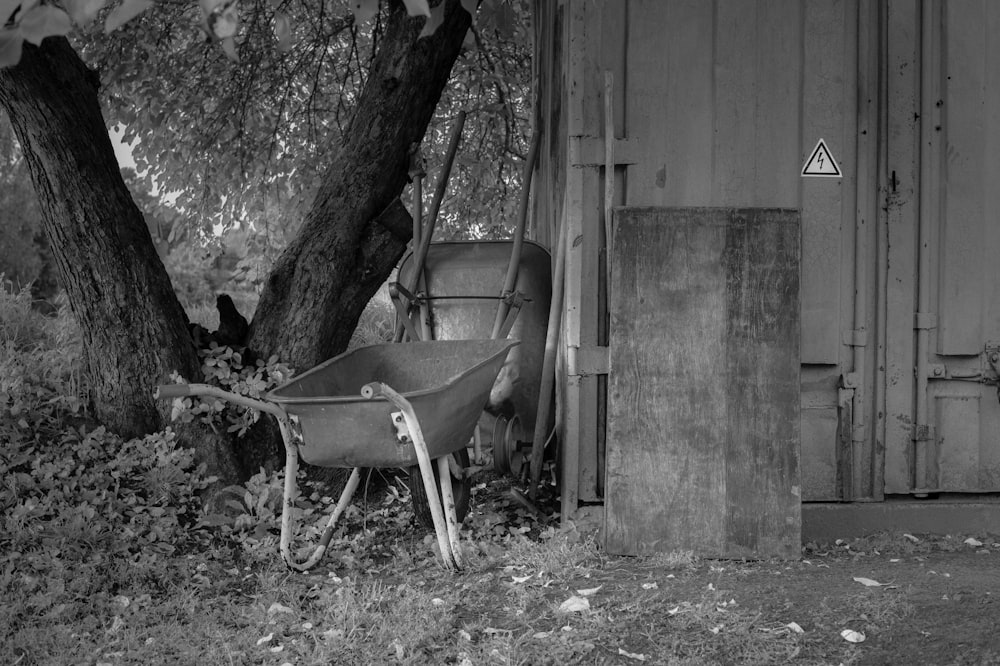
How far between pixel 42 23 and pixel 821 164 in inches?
131

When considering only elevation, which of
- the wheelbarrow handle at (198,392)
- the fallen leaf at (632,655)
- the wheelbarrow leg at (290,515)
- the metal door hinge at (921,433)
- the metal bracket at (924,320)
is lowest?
the fallen leaf at (632,655)

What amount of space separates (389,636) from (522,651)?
45 centimetres

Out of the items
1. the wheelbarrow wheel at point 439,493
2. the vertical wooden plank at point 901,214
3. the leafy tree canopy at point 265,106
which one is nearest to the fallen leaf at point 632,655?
the wheelbarrow wheel at point 439,493

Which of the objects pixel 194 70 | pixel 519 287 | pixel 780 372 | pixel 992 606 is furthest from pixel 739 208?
pixel 194 70

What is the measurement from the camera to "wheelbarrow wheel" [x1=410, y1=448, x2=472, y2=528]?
13.9ft

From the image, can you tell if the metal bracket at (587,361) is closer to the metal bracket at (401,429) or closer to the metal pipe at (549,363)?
the metal pipe at (549,363)

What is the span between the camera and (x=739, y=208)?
4.13m

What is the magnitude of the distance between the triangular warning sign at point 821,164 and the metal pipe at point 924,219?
0.43 meters

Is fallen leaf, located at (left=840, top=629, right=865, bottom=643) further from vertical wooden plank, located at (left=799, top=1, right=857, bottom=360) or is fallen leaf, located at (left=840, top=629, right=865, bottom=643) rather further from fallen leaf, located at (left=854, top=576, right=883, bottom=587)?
vertical wooden plank, located at (left=799, top=1, right=857, bottom=360)

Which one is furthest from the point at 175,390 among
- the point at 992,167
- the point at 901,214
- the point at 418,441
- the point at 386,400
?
the point at 992,167

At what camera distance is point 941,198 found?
4520mm

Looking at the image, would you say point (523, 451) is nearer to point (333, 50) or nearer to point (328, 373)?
point (328, 373)

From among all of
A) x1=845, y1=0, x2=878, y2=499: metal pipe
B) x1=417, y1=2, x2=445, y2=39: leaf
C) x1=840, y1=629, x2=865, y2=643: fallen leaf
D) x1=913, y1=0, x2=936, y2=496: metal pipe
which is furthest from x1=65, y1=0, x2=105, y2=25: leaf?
x1=913, y1=0, x2=936, y2=496: metal pipe

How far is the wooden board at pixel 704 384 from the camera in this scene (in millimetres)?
4051
